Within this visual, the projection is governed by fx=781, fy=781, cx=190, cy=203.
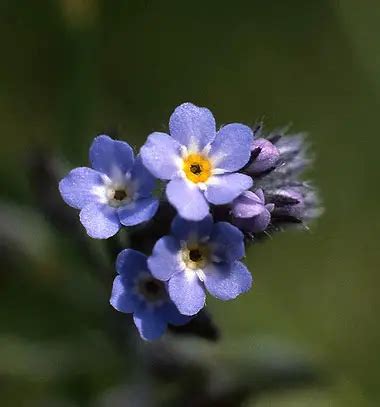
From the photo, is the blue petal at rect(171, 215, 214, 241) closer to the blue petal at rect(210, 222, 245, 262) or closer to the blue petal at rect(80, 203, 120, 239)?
the blue petal at rect(210, 222, 245, 262)

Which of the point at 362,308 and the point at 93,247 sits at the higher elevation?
the point at 362,308

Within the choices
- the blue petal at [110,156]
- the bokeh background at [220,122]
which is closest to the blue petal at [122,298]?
the blue petal at [110,156]

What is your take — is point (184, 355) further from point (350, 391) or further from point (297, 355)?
point (350, 391)

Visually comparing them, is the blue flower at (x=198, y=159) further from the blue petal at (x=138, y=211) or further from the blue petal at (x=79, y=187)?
the blue petal at (x=79, y=187)

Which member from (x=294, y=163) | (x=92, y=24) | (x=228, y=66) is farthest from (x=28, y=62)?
(x=294, y=163)

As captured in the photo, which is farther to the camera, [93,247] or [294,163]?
[93,247]
